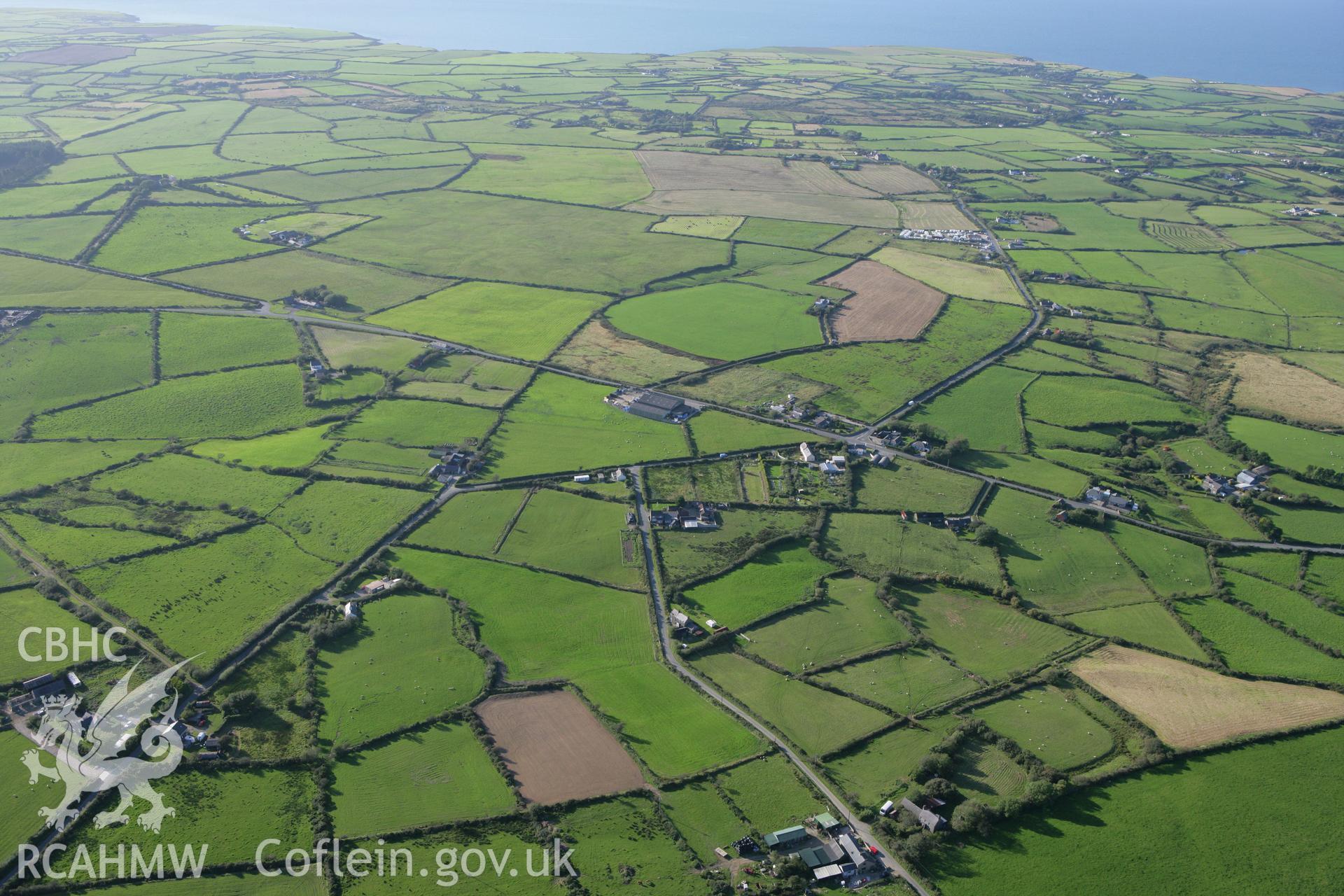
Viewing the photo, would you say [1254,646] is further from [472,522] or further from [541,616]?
[472,522]

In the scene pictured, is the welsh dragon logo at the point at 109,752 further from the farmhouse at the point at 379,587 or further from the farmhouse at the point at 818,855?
the farmhouse at the point at 818,855

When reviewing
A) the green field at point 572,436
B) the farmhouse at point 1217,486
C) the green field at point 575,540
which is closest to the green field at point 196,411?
the green field at point 572,436

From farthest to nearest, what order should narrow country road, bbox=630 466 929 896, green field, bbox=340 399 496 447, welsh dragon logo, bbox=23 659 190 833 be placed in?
green field, bbox=340 399 496 447 < welsh dragon logo, bbox=23 659 190 833 < narrow country road, bbox=630 466 929 896

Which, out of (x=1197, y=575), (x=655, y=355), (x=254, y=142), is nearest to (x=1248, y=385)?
(x=1197, y=575)

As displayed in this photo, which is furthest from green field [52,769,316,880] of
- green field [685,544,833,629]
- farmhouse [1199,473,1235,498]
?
farmhouse [1199,473,1235,498]

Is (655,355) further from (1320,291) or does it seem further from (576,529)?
(1320,291)

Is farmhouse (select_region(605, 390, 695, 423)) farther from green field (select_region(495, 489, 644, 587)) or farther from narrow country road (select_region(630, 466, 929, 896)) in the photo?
green field (select_region(495, 489, 644, 587))
